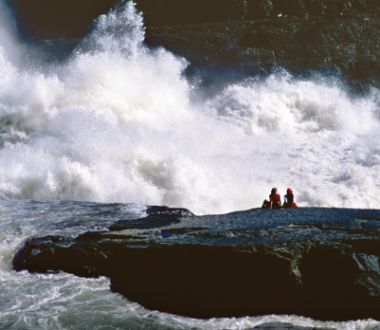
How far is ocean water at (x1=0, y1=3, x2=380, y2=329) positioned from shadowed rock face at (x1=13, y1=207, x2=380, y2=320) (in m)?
0.29

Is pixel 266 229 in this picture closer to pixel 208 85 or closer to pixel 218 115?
pixel 218 115

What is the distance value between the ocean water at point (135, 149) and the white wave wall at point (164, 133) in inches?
2.3

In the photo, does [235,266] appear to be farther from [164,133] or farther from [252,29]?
[252,29]

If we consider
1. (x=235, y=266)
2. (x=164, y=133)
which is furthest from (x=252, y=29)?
(x=235, y=266)

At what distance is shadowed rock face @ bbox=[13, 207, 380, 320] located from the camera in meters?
10.3

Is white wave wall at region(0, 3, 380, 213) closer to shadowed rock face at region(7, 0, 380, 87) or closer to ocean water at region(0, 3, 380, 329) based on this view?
ocean water at region(0, 3, 380, 329)

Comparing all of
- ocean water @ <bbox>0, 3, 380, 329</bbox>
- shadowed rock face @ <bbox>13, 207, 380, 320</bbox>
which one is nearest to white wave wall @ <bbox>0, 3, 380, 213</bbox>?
ocean water @ <bbox>0, 3, 380, 329</bbox>

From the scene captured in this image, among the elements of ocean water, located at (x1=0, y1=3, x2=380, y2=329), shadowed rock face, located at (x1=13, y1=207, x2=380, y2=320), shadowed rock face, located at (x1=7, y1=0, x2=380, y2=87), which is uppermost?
shadowed rock face, located at (x1=7, y1=0, x2=380, y2=87)

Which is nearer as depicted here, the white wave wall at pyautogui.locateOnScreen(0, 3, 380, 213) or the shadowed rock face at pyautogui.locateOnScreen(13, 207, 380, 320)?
the shadowed rock face at pyautogui.locateOnScreen(13, 207, 380, 320)

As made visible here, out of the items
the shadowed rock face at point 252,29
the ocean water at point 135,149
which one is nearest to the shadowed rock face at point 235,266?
the ocean water at point 135,149

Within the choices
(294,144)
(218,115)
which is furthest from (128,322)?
(218,115)

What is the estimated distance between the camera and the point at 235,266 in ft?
34.4

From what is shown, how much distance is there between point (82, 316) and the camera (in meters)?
9.90

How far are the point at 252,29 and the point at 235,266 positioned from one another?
81.9 ft
